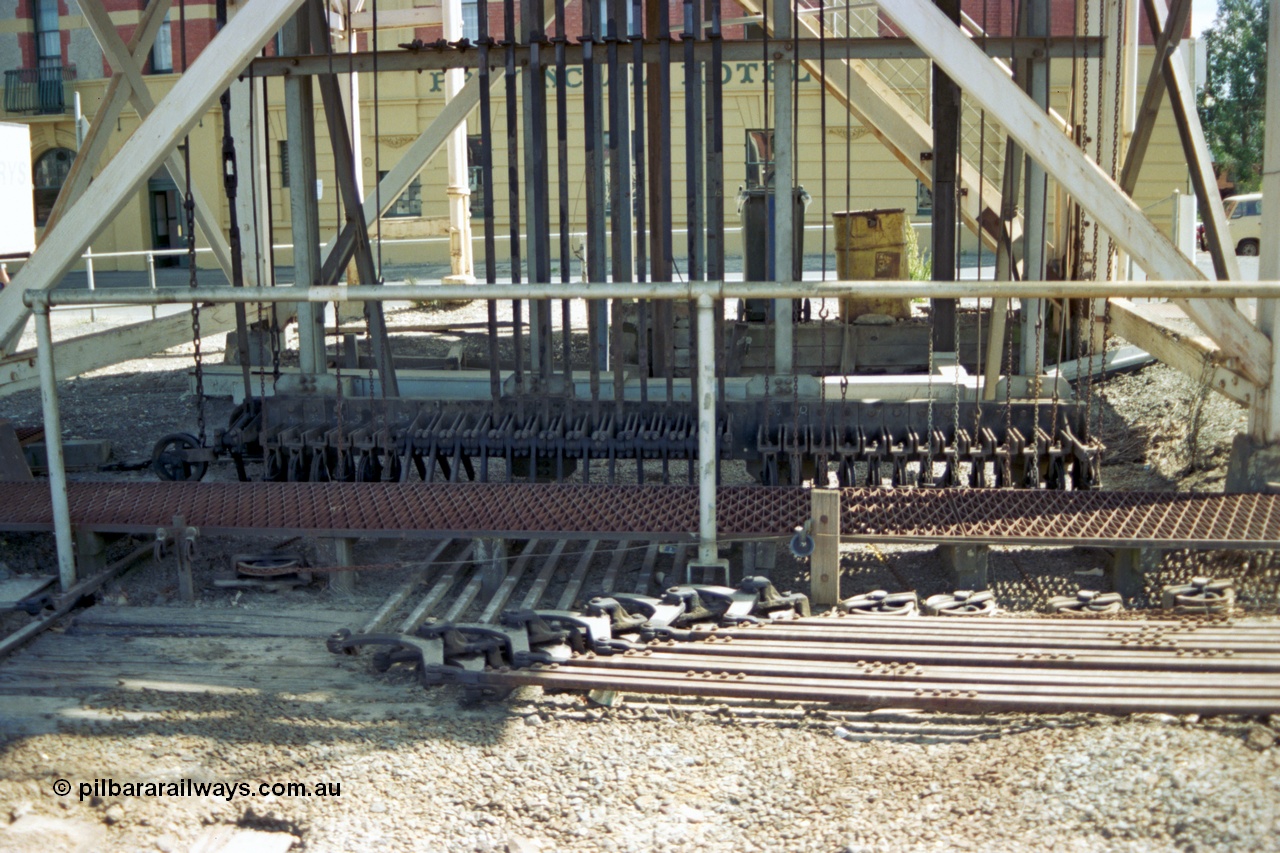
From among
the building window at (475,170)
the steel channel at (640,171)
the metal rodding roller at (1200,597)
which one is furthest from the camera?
the building window at (475,170)

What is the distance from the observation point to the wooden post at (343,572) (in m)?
5.27

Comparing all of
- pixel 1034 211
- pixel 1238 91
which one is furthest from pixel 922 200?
pixel 1034 211

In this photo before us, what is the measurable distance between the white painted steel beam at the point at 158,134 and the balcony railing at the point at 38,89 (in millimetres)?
30128

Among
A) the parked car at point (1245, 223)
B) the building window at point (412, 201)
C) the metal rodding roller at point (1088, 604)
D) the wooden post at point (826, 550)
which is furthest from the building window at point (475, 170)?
the metal rodding roller at point (1088, 604)

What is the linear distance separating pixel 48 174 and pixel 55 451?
3201cm

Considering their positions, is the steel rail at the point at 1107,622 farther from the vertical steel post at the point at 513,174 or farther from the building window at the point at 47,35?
the building window at the point at 47,35

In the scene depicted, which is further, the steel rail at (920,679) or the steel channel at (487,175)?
the steel channel at (487,175)

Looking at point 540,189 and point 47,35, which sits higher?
point 47,35

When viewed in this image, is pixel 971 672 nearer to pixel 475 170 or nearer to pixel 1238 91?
pixel 475 170

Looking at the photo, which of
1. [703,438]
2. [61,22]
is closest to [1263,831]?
[703,438]

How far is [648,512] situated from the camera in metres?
5.22

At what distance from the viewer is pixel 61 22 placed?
3334 cm

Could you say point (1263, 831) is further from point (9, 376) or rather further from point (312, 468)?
point (9, 376)

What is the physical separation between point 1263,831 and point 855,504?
2367mm
